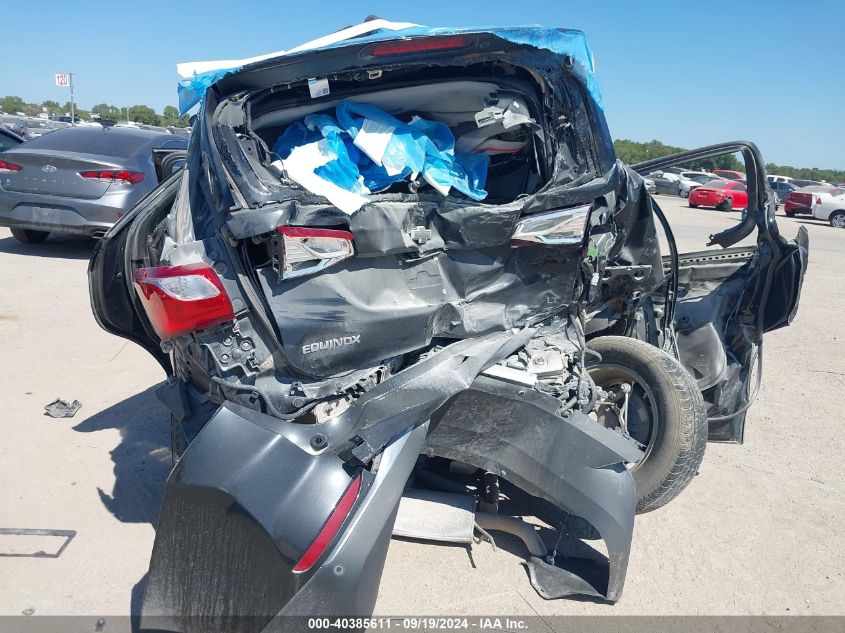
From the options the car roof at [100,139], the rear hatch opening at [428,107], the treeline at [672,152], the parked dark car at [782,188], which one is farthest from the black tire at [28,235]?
the treeline at [672,152]

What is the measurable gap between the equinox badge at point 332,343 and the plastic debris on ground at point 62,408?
254 cm

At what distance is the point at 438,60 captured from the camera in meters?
2.49

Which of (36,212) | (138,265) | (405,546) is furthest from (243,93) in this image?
(36,212)

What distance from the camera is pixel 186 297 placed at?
231cm

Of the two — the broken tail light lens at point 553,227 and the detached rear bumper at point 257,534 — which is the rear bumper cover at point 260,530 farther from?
the broken tail light lens at point 553,227

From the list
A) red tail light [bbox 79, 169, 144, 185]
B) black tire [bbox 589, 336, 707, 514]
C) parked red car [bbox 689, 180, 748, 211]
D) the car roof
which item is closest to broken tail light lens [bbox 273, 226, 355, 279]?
black tire [bbox 589, 336, 707, 514]

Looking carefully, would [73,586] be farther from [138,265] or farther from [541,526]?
[541,526]

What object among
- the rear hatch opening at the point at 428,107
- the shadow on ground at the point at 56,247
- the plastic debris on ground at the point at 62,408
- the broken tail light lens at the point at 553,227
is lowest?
the plastic debris on ground at the point at 62,408

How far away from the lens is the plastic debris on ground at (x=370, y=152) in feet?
8.77

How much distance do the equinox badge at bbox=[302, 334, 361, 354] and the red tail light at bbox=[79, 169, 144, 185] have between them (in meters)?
6.69

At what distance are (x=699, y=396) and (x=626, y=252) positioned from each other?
0.88 m

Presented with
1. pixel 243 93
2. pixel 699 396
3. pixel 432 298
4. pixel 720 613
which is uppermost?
pixel 243 93

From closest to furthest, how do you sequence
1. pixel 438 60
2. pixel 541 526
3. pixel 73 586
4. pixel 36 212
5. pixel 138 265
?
pixel 438 60 → pixel 73 586 → pixel 138 265 → pixel 541 526 → pixel 36 212

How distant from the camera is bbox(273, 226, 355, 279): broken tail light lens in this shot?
234 cm
